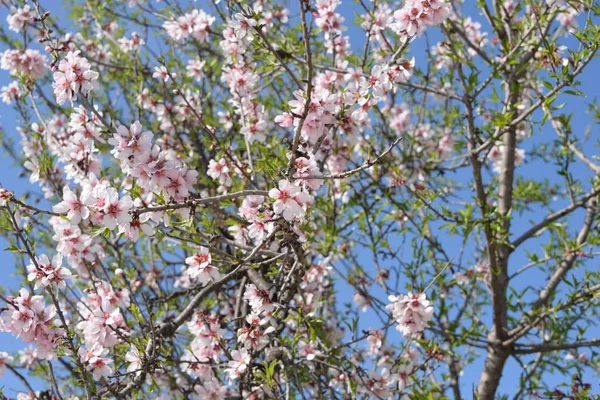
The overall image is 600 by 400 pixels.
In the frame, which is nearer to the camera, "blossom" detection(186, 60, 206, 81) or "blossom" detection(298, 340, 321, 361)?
"blossom" detection(298, 340, 321, 361)

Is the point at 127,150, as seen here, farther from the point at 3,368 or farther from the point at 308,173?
the point at 3,368

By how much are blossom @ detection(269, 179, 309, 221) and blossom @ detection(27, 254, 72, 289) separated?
3.55 feet

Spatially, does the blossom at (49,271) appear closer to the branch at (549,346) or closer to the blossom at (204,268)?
the blossom at (204,268)

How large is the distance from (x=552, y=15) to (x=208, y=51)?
309cm

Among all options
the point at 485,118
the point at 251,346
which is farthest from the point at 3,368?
the point at 485,118

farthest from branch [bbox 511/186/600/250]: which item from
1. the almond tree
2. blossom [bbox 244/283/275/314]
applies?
blossom [bbox 244/283/275/314]

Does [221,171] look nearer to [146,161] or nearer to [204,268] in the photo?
[204,268]

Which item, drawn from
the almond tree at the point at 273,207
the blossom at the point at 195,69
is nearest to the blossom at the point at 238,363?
the almond tree at the point at 273,207

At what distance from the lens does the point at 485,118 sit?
5.52m

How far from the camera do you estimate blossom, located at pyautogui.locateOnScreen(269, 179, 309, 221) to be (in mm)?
2240

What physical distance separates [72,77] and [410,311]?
2.01 metres

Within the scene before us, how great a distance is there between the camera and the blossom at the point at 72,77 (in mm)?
2580

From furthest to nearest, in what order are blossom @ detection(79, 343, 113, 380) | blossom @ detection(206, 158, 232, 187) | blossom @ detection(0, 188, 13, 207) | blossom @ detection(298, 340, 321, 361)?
blossom @ detection(206, 158, 232, 187)
blossom @ detection(298, 340, 321, 361)
blossom @ detection(79, 343, 113, 380)
blossom @ detection(0, 188, 13, 207)

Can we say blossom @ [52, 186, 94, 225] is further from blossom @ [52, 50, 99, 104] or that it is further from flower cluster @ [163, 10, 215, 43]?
flower cluster @ [163, 10, 215, 43]
